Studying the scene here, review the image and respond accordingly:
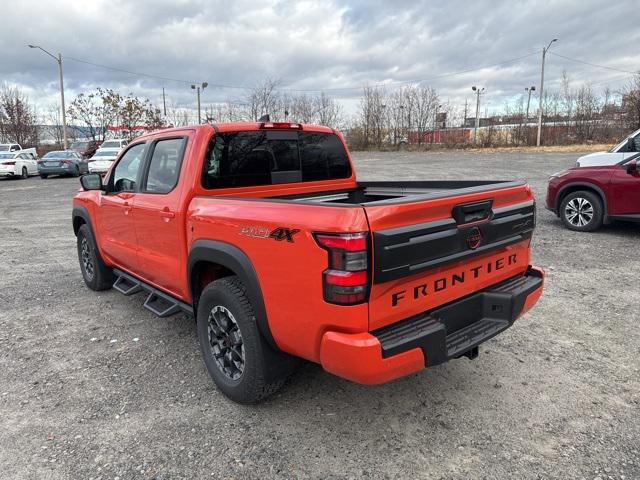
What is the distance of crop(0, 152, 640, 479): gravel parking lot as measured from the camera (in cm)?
262

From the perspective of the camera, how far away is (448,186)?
4.08m

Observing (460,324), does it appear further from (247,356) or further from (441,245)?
(247,356)

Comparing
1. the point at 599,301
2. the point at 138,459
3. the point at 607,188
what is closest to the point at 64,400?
the point at 138,459

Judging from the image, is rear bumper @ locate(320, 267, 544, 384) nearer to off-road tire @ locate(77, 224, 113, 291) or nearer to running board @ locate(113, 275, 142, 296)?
running board @ locate(113, 275, 142, 296)

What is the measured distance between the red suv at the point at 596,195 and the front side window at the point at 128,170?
7.18m

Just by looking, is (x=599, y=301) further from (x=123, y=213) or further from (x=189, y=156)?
(x=123, y=213)

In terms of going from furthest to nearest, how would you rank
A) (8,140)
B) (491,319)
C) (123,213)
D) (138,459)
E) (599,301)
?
1. (8,140)
2. (599,301)
3. (123,213)
4. (491,319)
5. (138,459)

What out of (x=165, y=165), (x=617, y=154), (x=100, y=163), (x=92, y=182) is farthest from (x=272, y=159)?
(x=100, y=163)

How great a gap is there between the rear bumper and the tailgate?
6 cm

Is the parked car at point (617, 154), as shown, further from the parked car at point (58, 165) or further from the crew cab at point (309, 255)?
the parked car at point (58, 165)

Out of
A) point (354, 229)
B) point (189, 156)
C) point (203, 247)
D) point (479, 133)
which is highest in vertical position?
point (479, 133)

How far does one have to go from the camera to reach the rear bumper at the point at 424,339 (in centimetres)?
236

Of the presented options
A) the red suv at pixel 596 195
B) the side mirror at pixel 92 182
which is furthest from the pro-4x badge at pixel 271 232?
the red suv at pixel 596 195

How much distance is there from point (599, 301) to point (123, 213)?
4895mm
